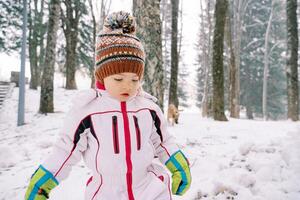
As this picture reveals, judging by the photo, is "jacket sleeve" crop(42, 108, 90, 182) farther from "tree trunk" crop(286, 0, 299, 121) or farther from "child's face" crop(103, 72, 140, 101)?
"tree trunk" crop(286, 0, 299, 121)

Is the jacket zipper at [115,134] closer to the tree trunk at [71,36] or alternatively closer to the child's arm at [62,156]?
the child's arm at [62,156]

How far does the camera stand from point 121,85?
5.95 ft

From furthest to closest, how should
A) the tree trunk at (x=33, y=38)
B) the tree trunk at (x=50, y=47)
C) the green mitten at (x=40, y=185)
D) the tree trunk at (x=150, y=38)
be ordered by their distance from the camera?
the tree trunk at (x=33, y=38), the tree trunk at (x=50, y=47), the tree trunk at (x=150, y=38), the green mitten at (x=40, y=185)

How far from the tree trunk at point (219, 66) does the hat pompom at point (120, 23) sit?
302 inches

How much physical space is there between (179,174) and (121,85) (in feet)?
2.39

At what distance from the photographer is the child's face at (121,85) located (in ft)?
5.97

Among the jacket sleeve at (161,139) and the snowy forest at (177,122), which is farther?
the snowy forest at (177,122)

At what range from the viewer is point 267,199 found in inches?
115

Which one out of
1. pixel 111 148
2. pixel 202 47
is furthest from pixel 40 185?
pixel 202 47

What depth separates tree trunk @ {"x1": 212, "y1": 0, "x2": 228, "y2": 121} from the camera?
9.30 m

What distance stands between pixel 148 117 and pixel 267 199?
6.01ft

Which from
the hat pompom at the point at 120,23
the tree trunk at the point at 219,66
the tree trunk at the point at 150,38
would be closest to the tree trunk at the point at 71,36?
the tree trunk at the point at 219,66

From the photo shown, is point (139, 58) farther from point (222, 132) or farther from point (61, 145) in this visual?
point (222, 132)

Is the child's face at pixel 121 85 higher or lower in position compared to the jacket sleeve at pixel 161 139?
higher
